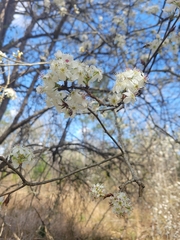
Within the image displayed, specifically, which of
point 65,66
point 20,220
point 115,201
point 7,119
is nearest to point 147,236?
point 20,220

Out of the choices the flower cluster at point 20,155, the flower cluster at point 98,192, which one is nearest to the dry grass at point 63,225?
the flower cluster at point 98,192

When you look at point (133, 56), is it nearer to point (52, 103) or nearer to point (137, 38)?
point (137, 38)

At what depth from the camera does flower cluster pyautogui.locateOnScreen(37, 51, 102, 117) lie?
1.24 metres

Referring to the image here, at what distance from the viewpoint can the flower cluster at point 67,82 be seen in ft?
4.07

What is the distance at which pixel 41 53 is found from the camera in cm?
463

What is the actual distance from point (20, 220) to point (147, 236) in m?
1.55

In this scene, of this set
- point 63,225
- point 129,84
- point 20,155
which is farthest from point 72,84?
point 63,225

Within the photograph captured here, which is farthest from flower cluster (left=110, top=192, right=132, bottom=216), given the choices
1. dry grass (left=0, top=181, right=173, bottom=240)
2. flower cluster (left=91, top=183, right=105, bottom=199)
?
dry grass (left=0, top=181, right=173, bottom=240)

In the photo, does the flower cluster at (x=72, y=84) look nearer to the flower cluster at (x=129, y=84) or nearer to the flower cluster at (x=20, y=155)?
the flower cluster at (x=129, y=84)

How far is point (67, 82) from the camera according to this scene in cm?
127

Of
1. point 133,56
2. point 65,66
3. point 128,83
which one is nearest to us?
point 65,66

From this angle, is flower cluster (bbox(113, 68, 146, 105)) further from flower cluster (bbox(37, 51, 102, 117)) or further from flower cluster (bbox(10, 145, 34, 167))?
flower cluster (bbox(10, 145, 34, 167))

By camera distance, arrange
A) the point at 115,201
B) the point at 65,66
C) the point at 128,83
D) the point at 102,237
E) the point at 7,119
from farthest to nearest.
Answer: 1. the point at 7,119
2. the point at 102,237
3. the point at 115,201
4. the point at 128,83
5. the point at 65,66

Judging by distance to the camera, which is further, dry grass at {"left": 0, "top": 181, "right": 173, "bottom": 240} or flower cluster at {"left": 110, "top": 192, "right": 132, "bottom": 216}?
dry grass at {"left": 0, "top": 181, "right": 173, "bottom": 240}
